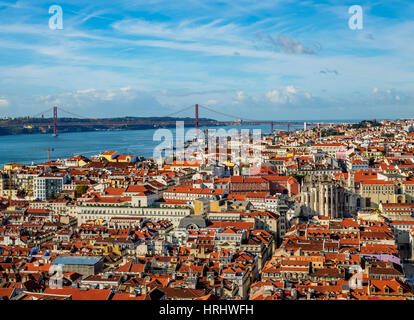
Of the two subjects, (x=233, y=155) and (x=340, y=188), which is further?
(x=233, y=155)

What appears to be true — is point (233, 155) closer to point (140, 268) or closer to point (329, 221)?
point (329, 221)

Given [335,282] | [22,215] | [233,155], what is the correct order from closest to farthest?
[335,282]
[22,215]
[233,155]

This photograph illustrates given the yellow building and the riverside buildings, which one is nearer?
the riverside buildings

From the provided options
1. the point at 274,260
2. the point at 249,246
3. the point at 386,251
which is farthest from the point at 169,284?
the point at 386,251

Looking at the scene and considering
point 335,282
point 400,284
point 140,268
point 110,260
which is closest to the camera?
point 400,284

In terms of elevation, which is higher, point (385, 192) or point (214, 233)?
point (385, 192)

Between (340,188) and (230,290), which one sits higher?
(340,188)

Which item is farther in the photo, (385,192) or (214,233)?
(385,192)

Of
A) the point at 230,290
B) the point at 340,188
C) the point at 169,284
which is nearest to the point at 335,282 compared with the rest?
the point at 230,290

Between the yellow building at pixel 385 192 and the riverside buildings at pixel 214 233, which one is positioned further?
the yellow building at pixel 385 192
